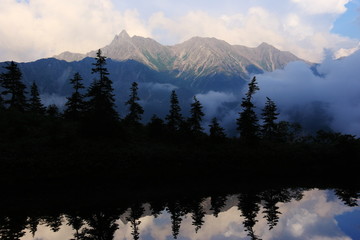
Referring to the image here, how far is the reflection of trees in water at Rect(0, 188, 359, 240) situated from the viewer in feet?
69.2

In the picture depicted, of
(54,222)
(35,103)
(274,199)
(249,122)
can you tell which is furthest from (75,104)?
(274,199)

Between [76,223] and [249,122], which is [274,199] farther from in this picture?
[249,122]

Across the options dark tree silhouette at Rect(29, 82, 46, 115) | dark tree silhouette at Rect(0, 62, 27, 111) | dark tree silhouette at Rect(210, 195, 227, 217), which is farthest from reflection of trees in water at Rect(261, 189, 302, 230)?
dark tree silhouette at Rect(29, 82, 46, 115)

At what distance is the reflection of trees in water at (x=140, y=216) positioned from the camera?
21078mm

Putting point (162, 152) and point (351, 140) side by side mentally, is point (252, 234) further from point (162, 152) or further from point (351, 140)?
point (351, 140)

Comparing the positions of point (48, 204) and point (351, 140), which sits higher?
point (351, 140)

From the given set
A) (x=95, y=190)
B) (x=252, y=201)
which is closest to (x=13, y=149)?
(x=95, y=190)

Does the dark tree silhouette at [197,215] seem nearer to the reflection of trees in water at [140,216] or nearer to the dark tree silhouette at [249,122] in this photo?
the reflection of trees in water at [140,216]

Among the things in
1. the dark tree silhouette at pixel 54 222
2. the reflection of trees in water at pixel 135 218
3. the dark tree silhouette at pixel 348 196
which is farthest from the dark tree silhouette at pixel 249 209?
the dark tree silhouette at pixel 54 222

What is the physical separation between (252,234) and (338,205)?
12763mm

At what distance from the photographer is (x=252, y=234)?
2016 cm

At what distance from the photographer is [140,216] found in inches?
989

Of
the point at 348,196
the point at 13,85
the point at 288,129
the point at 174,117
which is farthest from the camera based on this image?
the point at 288,129

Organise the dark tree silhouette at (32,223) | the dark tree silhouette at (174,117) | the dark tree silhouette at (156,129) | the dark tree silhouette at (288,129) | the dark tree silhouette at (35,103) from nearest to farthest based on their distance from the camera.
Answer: the dark tree silhouette at (32,223), the dark tree silhouette at (156,129), the dark tree silhouette at (174,117), the dark tree silhouette at (35,103), the dark tree silhouette at (288,129)
